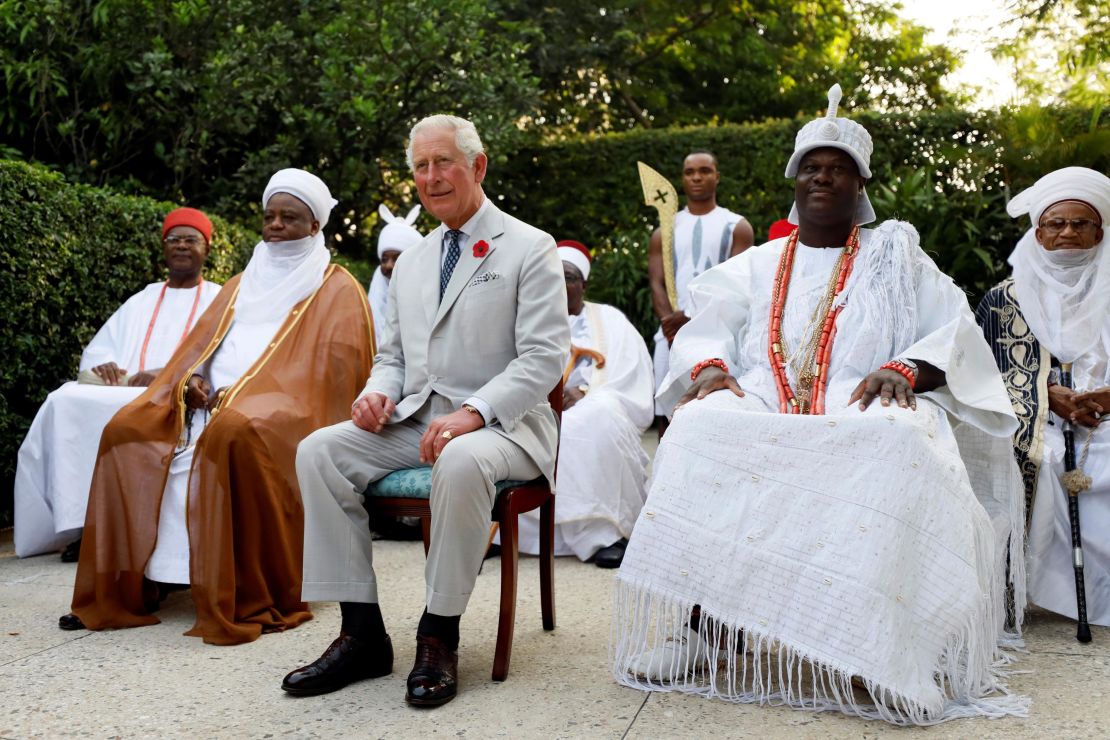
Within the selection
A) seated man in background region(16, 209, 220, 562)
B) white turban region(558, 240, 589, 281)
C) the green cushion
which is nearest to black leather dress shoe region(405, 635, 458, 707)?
the green cushion

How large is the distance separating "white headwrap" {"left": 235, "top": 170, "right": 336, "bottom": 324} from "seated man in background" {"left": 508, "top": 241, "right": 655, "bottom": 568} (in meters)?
1.36

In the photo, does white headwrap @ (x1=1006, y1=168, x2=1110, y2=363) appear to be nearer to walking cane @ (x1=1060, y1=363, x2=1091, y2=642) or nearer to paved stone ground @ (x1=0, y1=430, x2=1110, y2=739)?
walking cane @ (x1=1060, y1=363, x2=1091, y2=642)

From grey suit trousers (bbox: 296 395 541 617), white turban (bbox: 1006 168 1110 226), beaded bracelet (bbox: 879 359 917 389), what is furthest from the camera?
white turban (bbox: 1006 168 1110 226)

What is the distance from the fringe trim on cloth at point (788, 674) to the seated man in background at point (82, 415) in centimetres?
339

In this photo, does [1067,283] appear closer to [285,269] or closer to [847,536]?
[847,536]

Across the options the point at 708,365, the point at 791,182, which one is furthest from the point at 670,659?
the point at 791,182

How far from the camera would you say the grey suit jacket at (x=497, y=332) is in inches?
157

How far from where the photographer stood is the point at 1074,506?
4.55m

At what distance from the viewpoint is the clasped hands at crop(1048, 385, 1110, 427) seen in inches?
181

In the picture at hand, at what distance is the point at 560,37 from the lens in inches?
581

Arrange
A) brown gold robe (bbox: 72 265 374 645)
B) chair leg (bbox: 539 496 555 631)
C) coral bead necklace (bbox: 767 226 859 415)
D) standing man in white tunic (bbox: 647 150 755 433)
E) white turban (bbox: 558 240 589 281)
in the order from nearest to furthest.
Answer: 1. coral bead necklace (bbox: 767 226 859 415)
2. chair leg (bbox: 539 496 555 631)
3. brown gold robe (bbox: 72 265 374 645)
4. white turban (bbox: 558 240 589 281)
5. standing man in white tunic (bbox: 647 150 755 433)

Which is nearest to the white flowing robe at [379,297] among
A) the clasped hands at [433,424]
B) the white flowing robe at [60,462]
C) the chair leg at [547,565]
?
the white flowing robe at [60,462]

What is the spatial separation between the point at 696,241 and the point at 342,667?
4759 mm

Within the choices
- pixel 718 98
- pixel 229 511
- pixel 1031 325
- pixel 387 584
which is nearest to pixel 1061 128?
pixel 1031 325
